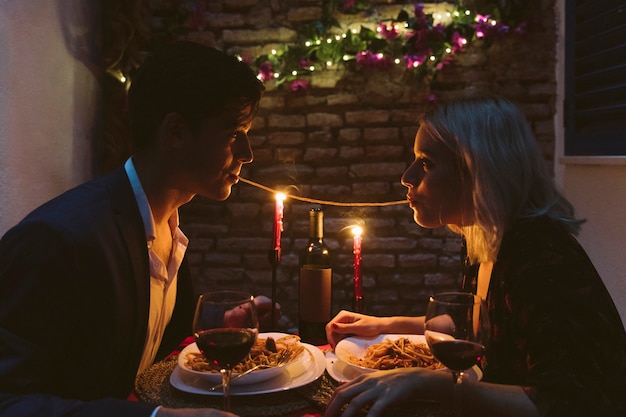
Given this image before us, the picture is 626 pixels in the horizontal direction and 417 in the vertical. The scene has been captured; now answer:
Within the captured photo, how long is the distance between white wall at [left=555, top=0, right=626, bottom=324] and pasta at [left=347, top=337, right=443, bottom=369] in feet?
4.91

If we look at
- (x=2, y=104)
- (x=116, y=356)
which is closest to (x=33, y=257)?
(x=116, y=356)

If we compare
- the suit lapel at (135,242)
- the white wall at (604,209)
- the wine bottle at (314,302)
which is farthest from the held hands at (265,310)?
the white wall at (604,209)

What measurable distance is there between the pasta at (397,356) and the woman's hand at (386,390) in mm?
194

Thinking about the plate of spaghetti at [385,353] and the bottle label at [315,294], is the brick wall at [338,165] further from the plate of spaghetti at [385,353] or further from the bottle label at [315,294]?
the plate of spaghetti at [385,353]

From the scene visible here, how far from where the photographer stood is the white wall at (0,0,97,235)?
239cm

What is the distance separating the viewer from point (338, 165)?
10.8 feet

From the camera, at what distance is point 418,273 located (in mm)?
3295

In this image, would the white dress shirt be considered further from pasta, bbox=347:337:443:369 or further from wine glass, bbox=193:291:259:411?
pasta, bbox=347:337:443:369

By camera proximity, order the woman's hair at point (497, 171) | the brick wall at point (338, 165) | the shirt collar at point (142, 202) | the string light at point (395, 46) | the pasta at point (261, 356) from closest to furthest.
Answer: the pasta at point (261, 356) < the woman's hair at point (497, 171) < the shirt collar at point (142, 202) < the string light at point (395, 46) < the brick wall at point (338, 165)

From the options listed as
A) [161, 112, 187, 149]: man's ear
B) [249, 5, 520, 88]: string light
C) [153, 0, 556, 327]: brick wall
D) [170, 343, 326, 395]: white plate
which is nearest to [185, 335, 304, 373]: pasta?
[170, 343, 326, 395]: white plate

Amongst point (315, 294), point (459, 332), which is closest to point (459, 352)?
point (459, 332)

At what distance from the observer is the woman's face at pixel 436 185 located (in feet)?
4.93

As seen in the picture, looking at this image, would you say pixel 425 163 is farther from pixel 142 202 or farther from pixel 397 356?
pixel 142 202

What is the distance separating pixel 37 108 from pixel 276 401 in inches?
83.2
